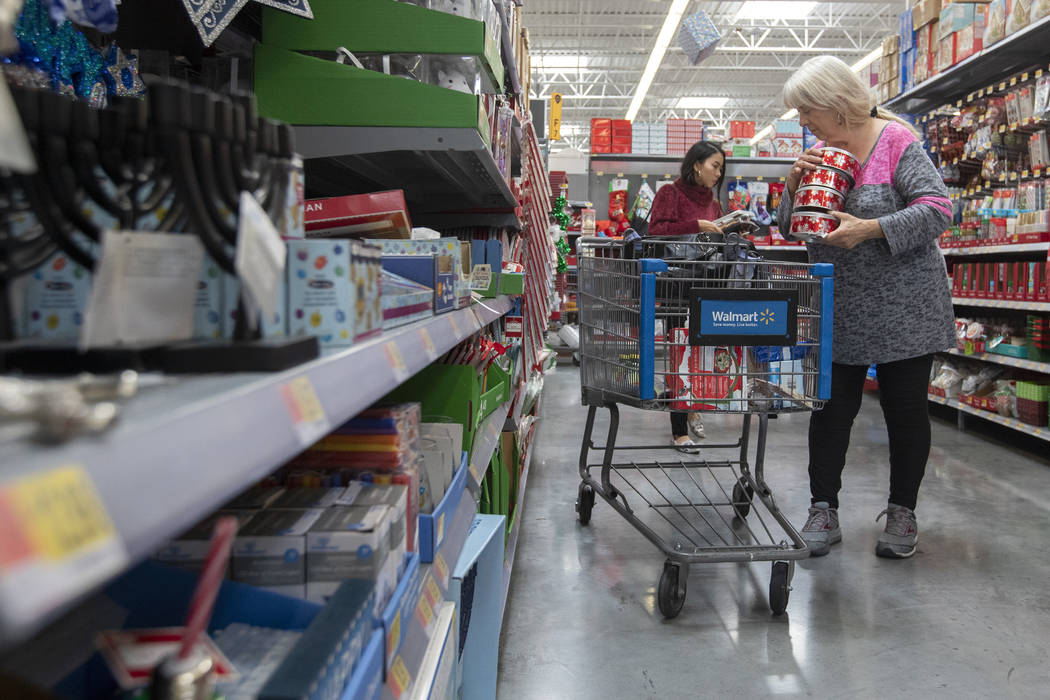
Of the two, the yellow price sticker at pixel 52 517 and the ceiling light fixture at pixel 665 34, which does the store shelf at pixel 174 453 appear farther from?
the ceiling light fixture at pixel 665 34

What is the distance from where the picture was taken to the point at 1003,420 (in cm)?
462

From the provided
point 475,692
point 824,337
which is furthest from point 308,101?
point 824,337

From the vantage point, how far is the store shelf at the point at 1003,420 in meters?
A: 4.27

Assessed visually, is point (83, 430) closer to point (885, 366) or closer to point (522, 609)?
point (522, 609)

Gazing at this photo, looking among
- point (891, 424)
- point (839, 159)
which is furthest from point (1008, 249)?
point (839, 159)

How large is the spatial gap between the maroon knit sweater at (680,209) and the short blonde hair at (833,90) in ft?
5.85

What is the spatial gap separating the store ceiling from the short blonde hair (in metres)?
12.3

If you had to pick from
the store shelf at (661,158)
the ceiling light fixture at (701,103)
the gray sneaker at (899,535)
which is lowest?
the gray sneaker at (899,535)

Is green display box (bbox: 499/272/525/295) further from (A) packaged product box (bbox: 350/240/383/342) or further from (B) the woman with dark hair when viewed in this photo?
(B) the woman with dark hair

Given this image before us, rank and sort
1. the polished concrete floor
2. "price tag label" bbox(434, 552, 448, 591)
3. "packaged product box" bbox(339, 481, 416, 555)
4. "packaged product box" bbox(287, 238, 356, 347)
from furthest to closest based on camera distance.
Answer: the polished concrete floor, "price tag label" bbox(434, 552, 448, 591), "packaged product box" bbox(339, 481, 416, 555), "packaged product box" bbox(287, 238, 356, 347)

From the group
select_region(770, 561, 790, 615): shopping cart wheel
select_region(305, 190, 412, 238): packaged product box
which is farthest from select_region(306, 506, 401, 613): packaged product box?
select_region(770, 561, 790, 615): shopping cart wheel

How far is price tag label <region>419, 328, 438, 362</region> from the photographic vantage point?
1055 mm

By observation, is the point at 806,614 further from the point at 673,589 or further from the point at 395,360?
the point at 395,360

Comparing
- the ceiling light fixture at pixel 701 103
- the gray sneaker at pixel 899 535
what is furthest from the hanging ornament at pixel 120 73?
the ceiling light fixture at pixel 701 103
